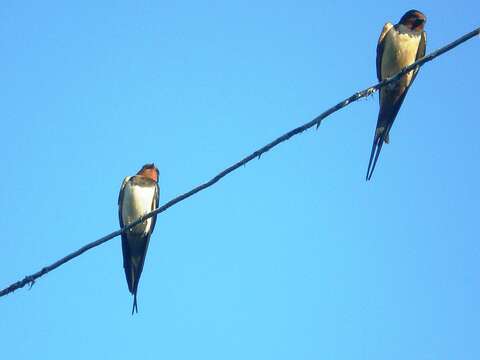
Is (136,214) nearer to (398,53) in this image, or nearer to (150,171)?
(150,171)

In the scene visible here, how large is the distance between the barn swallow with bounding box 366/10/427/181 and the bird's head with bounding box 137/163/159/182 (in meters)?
2.61

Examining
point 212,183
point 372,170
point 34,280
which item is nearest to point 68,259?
point 34,280

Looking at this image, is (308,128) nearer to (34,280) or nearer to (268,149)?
(268,149)

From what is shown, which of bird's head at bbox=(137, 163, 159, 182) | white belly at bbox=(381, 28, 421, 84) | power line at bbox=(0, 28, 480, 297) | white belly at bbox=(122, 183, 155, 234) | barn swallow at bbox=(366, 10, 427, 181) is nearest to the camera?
power line at bbox=(0, 28, 480, 297)

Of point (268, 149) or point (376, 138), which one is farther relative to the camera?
point (376, 138)

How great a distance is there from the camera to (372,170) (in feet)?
15.8

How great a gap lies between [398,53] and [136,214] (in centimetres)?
291

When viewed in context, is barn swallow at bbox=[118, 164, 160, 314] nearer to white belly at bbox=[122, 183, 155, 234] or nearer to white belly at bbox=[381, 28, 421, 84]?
white belly at bbox=[122, 183, 155, 234]

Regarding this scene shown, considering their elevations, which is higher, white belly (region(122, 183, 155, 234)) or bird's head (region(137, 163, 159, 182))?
bird's head (region(137, 163, 159, 182))

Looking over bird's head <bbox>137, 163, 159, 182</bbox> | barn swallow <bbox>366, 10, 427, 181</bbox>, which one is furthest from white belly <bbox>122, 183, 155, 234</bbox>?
barn swallow <bbox>366, 10, 427, 181</bbox>

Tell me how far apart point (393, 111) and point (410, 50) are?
0.75 metres

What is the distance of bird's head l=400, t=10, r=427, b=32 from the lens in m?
7.22

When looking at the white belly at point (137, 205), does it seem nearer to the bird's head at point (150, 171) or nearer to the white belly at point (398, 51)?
the bird's head at point (150, 171)

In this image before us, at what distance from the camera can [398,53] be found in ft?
23.2
